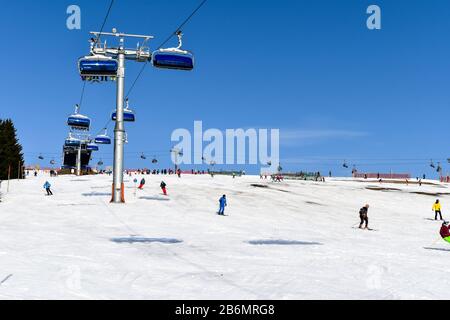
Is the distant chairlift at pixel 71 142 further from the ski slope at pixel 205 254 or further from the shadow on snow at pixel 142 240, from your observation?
the shadow on snow at pixel 142 240

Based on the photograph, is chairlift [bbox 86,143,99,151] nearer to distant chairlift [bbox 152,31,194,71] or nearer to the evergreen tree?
the evergreen tree

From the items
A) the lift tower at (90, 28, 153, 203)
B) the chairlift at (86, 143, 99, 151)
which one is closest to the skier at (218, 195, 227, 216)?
the lift tower at (90, 28, 153, 203)

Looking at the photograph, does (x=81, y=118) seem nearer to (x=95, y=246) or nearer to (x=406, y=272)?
(x=95, y=246)

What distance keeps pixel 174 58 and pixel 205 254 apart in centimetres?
1878

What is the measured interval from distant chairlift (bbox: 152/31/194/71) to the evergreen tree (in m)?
34.7

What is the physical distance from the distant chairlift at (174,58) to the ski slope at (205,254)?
8.61 m

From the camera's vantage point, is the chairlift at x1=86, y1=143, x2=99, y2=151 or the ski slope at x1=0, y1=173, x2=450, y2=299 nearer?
the ski slope at x1=0, y1=173, x2=450, y2=299

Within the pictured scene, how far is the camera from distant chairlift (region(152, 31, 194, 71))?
3023cm

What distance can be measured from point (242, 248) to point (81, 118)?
4831 centimetres

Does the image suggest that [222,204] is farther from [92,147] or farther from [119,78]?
[92,147]

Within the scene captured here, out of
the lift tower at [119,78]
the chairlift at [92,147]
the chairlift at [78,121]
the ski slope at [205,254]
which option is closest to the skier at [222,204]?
the ski slope at [205,254]

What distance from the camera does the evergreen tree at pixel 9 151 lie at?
61375 mm
